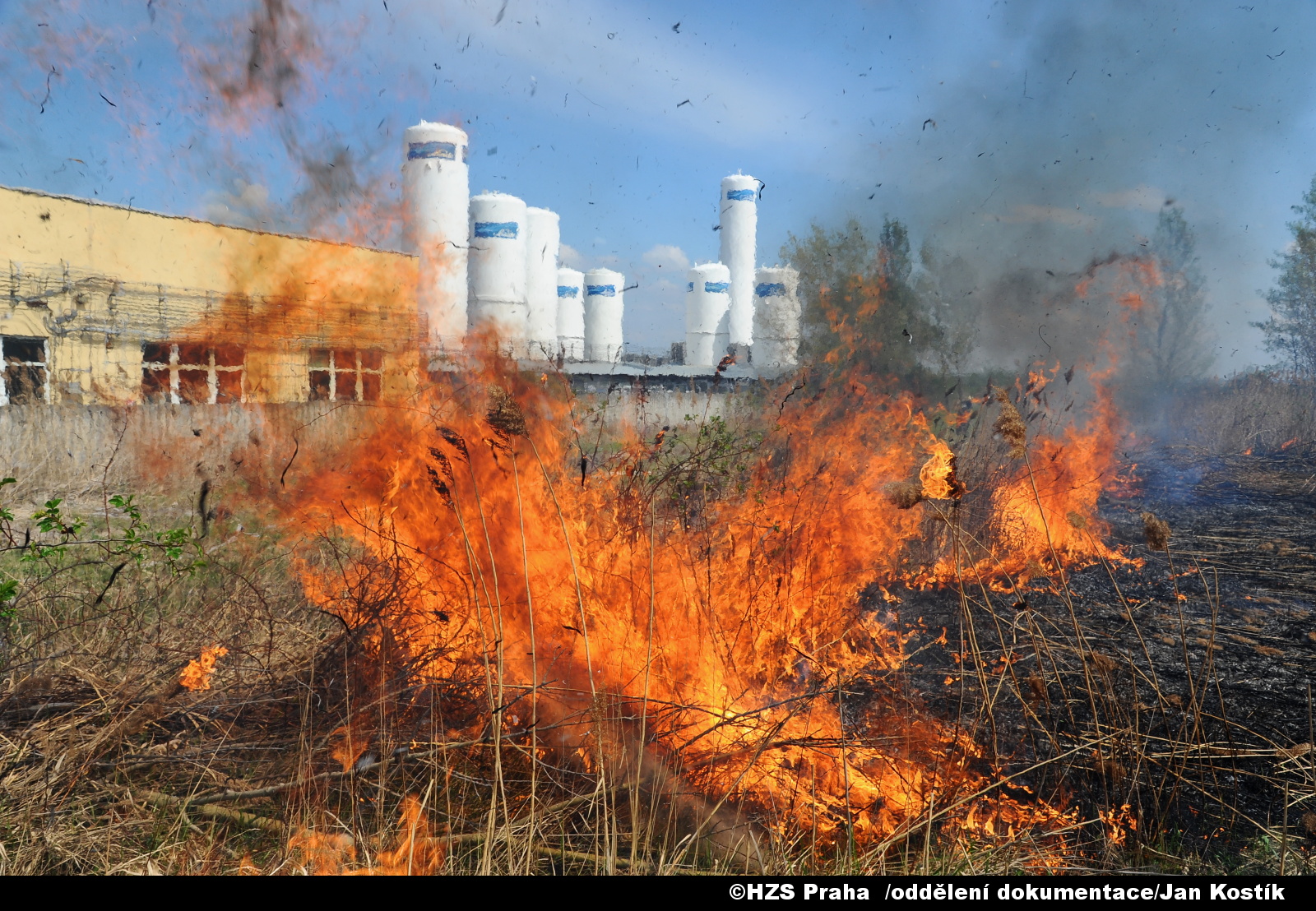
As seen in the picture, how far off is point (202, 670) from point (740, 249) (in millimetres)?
27347

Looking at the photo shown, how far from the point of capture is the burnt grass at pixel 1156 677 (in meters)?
3.17

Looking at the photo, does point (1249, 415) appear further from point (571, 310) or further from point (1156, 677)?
point (571, 310)

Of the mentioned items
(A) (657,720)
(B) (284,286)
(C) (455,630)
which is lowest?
(A) (657,720)

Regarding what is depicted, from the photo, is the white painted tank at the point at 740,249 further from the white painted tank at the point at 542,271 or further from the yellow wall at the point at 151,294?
the yellow wall at the point at 151,294

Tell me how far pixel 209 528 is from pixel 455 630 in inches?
157

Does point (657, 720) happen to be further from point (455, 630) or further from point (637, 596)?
point (455, 630)

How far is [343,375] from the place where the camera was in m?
12.6

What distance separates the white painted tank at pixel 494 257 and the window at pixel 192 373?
7217 mm

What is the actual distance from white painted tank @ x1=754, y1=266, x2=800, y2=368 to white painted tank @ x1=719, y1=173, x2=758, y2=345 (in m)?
0.50

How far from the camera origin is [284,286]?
11.4 metres

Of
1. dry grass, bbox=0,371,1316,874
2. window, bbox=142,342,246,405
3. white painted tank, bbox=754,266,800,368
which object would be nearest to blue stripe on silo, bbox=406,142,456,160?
window, bbox=142,342,246,405

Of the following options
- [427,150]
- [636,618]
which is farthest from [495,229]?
[636,618]

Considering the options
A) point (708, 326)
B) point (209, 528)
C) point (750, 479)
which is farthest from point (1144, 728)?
point (708, 326)

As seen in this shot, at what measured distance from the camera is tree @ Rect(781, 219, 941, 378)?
1609cm
